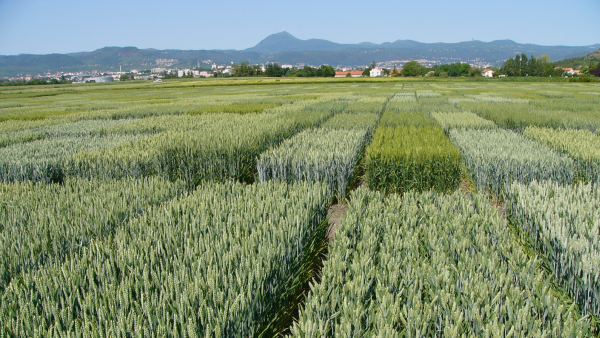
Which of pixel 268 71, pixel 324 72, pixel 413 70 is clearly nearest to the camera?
pixel 268 71

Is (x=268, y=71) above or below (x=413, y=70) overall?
below

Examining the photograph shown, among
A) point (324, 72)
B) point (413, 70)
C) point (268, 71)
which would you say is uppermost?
point (413, 70)

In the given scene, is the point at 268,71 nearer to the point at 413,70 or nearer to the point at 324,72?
the point at 324,72

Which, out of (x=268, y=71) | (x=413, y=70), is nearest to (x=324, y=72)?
(x=268, y=71)

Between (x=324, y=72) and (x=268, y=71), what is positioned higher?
(x=324, y=72)

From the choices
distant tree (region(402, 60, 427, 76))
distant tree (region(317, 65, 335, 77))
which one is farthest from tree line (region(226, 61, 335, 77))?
distant tree (region(402, 60, 427, 76))

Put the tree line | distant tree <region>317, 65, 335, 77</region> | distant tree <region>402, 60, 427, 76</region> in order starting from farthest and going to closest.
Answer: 1. distant tree <region>402, 60, 427, 76</region>
2. distant tree <region>317, 65, 335, 77</region>
3. the tree line

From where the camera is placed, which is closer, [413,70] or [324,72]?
[324,72]

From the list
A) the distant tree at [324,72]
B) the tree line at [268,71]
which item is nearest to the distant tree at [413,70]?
the distant tree at [324,72]

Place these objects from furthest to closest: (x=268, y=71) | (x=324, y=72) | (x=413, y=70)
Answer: (x=413, y=70) < (x=324, y=72) < (x=268, y=71)

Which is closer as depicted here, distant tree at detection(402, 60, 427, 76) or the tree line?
the tree line

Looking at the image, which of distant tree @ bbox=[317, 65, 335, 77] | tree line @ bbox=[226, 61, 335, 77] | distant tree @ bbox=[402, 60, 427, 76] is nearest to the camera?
tree line @ bbox=[226, 61, 335, 77]

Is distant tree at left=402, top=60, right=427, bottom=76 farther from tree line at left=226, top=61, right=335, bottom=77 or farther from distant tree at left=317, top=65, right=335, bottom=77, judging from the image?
tree line at left=226, top=61, right=335, bottom=77

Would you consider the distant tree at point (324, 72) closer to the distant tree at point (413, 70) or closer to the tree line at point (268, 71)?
the tree line at point (268, 71)
